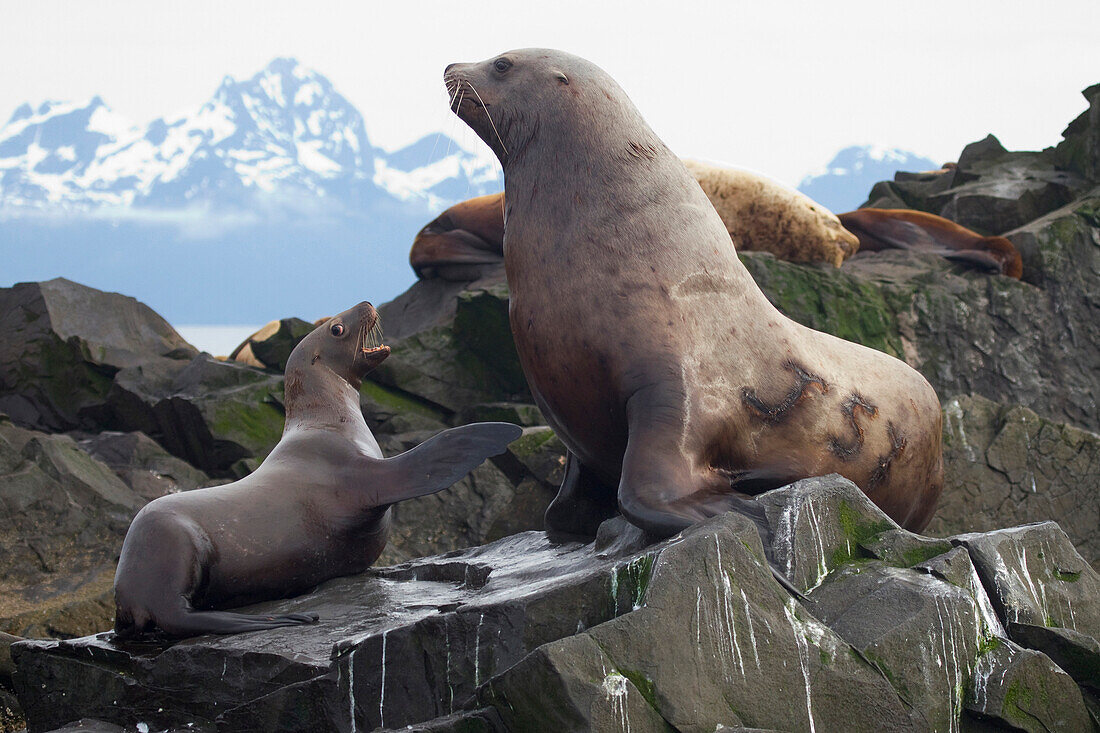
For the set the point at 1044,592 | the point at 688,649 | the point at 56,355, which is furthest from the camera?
the point at 56,355

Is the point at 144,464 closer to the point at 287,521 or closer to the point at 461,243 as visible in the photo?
the point at 461,243

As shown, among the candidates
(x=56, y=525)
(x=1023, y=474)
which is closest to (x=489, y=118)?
(x=1023, y=474)

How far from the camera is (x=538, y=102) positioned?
4.37 metres

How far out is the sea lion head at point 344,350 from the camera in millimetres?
5473

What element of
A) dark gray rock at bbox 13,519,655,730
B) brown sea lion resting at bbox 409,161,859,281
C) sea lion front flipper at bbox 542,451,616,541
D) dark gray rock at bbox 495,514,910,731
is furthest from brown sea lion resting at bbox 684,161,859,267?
dark gray rock at bbox 495,514,910,731

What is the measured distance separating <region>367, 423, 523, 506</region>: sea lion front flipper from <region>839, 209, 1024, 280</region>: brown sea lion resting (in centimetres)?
690

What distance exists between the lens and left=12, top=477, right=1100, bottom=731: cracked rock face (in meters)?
2.80

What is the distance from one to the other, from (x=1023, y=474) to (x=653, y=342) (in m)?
3.61

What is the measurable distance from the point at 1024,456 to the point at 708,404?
11.5ft

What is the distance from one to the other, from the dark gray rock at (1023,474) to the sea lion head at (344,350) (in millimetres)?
3243

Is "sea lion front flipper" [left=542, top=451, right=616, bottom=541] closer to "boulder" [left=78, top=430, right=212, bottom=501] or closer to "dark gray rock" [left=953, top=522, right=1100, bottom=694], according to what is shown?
"dark gray rock" [left=953, top=522, right=1100, bottom=694]

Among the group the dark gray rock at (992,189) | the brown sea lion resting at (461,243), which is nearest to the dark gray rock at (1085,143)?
the dark gray rock at (992,189)

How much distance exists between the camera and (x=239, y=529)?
4516 mm

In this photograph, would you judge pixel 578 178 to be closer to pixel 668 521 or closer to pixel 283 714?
pixel 668 521
